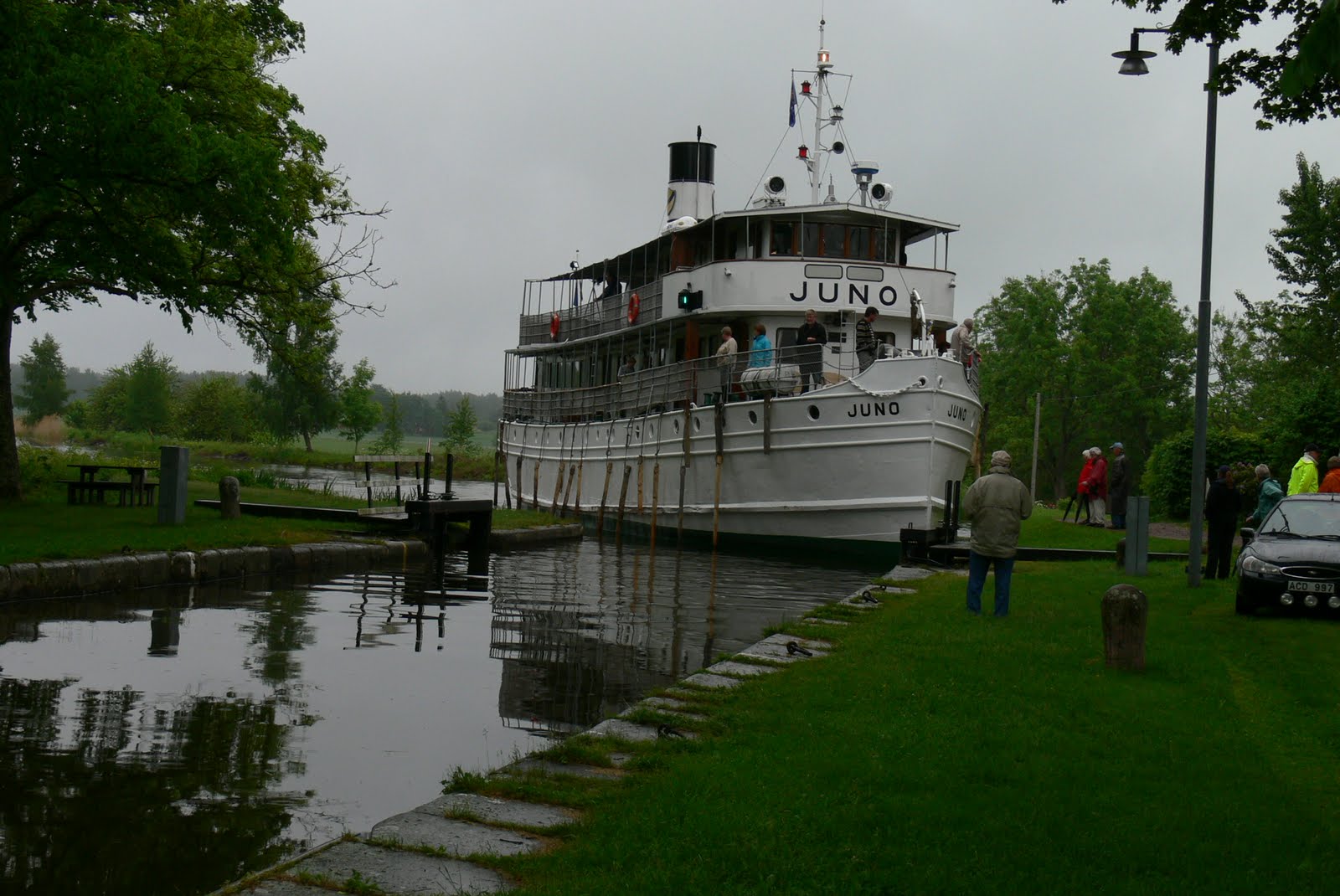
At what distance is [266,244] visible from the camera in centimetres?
1775

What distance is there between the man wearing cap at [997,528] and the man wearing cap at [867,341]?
12837mm

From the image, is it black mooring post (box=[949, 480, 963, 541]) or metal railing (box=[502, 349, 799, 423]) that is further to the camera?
metal railing (box=[502, 349, 799, 423])

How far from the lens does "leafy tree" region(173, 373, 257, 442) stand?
Result: 9844 cm

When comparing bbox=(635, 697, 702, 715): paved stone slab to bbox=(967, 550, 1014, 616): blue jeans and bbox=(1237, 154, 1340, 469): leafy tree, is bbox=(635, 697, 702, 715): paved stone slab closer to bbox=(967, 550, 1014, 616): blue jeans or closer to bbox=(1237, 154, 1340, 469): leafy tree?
bbox=(967, 550, 1014, 616): blue jeans

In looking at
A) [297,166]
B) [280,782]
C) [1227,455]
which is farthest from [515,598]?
[1227,455]

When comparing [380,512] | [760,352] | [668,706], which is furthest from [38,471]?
[668,706]

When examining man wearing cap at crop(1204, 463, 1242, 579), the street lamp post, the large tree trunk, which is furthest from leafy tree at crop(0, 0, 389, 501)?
man wearing cap at crop(1204, 463, 1242, 579)

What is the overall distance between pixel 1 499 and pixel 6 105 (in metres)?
8.44

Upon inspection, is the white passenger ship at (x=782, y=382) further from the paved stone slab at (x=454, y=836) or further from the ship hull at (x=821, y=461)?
the paved stone slab at (x=454, y=836)

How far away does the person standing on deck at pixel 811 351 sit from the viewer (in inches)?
1055

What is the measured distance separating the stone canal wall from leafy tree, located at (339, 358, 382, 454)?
86.8 meters

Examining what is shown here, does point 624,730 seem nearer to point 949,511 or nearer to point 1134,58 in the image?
point 1134,58

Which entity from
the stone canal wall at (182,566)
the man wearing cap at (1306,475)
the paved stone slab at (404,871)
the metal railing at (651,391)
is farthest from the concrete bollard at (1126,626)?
the metal railing at (651,391)

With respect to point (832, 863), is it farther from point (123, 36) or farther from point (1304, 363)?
point (1304, 363)
